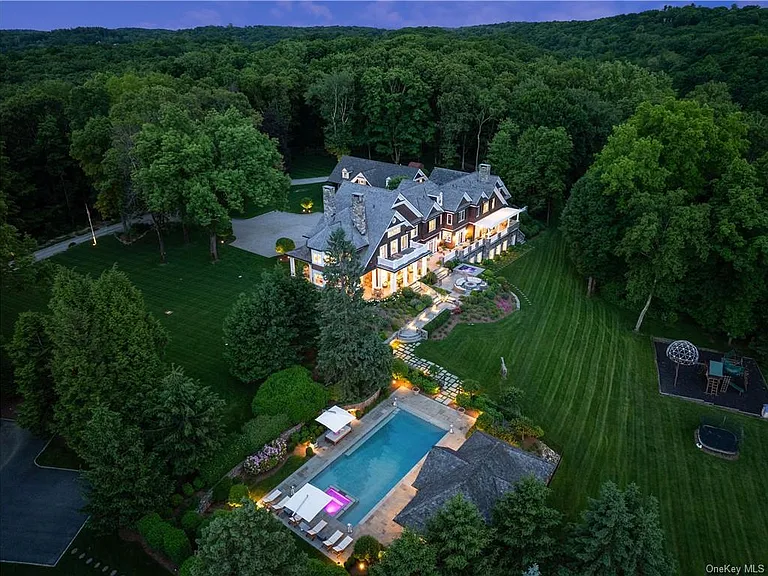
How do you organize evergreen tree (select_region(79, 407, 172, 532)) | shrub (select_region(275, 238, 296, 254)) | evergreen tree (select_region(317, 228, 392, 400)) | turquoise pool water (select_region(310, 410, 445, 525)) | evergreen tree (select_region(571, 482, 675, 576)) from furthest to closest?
shrub (select_region(275, 238, 296, 254)) → evergreen tree (select_region(317, 228, 392, 400)) → turquoise pool water (select_region(310, 410, 445, 525)) → evergreen tree (select_region(79, 407, 172, 532)) → evergreen tree (select_region(571, 482, 675, 576))

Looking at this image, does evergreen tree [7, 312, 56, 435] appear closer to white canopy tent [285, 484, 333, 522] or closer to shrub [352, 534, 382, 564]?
white canopy tent [285, 484, 333, 522]

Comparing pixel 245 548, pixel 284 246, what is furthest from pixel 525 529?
pixel 284 246

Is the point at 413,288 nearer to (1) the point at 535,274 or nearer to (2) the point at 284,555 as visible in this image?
(1) the point at 535,274

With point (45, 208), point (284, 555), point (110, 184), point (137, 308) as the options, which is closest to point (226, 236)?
point (110, 184)

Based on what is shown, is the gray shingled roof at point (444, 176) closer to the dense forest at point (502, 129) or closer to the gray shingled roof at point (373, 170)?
the gray shingled roof at point (373, 170)

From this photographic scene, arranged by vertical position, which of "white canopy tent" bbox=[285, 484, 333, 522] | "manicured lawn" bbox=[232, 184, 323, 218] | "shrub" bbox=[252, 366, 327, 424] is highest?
"manicured lawn" bbox=[232, 184, 323, 218]

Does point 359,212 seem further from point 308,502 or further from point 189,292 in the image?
point 308,502

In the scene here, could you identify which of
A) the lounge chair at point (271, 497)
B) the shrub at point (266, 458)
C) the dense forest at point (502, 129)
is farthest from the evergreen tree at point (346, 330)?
the dense forest at point (502, 129)

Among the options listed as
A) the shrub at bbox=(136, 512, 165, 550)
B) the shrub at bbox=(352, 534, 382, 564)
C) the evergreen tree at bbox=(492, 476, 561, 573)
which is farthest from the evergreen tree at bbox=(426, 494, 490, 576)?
the shrub at bbox=(136, 512, 165, 550)
